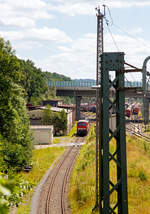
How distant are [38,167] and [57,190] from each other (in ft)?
22.6

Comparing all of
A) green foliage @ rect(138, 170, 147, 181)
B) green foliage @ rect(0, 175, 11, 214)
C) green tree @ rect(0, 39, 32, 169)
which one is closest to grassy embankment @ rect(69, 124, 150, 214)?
green foliage @ rect(138, 170, 147, 181)

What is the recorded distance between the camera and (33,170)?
83.1ft

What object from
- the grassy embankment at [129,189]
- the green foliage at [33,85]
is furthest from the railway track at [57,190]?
the green foliage at [33,85]

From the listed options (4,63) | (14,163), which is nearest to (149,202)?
(14,163)

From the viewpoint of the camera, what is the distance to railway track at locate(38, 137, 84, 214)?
16406mm

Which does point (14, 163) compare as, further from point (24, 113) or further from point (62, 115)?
point (62, 115)

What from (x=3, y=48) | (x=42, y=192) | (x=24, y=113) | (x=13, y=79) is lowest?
(x=42, y=192)

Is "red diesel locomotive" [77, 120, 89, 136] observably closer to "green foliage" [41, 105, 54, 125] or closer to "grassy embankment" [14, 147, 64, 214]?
"green foliage" [41, 105, 54, 125]

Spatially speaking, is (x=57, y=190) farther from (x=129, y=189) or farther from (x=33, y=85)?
(x=33, y=85)

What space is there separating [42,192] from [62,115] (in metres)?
29.1

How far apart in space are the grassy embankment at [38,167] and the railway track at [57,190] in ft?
2.70

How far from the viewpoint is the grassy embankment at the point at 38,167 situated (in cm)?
1702

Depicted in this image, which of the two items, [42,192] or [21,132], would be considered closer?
[42,192]

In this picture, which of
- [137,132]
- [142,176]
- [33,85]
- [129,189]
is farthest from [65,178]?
[33,85]
